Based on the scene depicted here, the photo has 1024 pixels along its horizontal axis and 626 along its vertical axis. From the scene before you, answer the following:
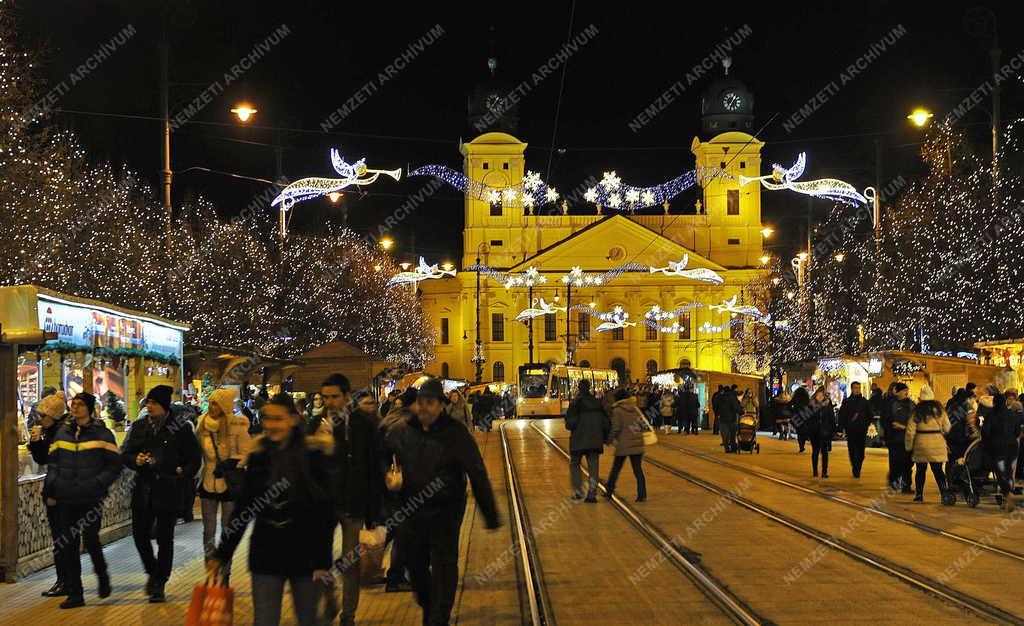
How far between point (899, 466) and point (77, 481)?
12556 millimetres

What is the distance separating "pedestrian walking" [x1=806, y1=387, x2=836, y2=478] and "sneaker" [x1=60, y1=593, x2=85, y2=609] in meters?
14.1

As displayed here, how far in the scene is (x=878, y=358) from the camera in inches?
1169

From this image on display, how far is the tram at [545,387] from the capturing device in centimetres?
6225

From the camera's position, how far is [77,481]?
972 cm

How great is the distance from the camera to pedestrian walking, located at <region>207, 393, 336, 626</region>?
21.2ft

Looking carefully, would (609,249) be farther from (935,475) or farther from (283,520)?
(283,520)

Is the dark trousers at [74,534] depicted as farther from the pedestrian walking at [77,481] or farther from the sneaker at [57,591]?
the sneaker at [57,591]

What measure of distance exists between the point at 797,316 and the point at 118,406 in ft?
137

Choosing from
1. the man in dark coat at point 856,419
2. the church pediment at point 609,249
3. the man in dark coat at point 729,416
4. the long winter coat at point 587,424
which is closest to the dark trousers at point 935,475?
the man in dark coat at point 856,419

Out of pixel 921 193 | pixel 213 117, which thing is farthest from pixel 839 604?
pixel 213 117

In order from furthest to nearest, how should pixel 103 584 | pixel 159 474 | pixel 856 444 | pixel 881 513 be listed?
pixel 856 444 < pixel 881 513 < pixel 103 584 < pixel 159 474

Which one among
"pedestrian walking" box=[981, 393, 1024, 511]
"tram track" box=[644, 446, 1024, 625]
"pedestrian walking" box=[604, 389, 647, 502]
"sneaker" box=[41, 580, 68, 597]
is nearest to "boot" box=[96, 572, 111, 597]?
"sneaker" box=[41, 580, 68, 597]

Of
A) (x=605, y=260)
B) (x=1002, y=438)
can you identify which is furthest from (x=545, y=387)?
(x=1002, y=438)

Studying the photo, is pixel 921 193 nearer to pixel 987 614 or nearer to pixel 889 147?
pixel 889 147
